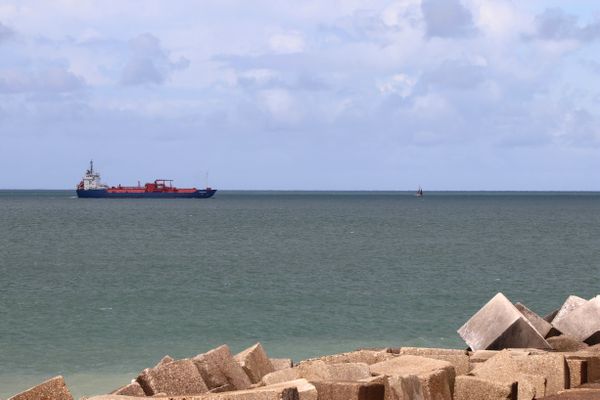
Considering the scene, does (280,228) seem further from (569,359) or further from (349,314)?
(569,359)

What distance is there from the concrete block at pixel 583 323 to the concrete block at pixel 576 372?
11.4ft

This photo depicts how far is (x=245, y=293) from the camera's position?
29.4m

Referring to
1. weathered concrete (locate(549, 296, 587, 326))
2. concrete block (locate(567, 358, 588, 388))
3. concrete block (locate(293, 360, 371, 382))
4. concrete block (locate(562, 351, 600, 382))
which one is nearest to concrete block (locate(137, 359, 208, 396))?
concrete block (locate(293, 360, 371, 382))

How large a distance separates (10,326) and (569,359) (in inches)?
641

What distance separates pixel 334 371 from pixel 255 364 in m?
1.33

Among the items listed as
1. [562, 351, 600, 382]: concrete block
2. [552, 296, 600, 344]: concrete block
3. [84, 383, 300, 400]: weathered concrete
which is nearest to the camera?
[84, 383, 300, 400]: weathered concrete

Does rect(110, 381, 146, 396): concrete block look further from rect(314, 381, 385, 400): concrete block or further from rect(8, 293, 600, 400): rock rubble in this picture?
rect(314, 381, 385, 400): concrete block

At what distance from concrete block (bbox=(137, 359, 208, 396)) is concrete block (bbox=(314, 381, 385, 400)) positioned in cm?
138

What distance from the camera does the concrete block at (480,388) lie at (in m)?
9.05

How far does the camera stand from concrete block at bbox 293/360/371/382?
356 inches

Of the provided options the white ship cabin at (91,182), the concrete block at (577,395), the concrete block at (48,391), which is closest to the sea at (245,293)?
the concrete block at (48,391)

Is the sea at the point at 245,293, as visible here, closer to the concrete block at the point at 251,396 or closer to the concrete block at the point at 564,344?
the concrete block at the point at 564,344

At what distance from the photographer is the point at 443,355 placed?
1076cm

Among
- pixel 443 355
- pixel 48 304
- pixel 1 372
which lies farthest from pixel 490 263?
pixel 443 355
